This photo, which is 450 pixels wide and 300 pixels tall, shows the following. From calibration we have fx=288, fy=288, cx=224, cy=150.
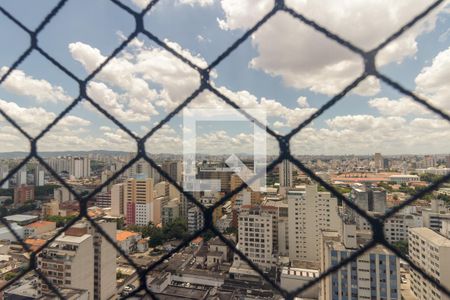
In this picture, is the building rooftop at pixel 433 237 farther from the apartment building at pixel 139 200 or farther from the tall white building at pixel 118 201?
the tall white building at pixel 118 201

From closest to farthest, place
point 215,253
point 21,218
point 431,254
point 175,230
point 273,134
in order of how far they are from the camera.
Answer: point 273,134
point 431,254
point 215,253
point 21,218
point 175,230

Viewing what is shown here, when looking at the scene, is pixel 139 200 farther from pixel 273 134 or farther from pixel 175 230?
pixel 273 134

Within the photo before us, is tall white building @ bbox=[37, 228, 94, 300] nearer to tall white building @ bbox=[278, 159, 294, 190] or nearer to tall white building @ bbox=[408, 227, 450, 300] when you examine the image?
tall white building @ bbox=[278, 159, 294, 190]

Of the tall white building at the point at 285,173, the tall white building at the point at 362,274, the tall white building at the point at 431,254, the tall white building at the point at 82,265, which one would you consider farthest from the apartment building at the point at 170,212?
the tall white building at the point at 431,254

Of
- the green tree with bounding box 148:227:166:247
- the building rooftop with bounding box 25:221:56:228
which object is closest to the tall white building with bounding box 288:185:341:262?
the green tree with bounding box 148:227:166:247

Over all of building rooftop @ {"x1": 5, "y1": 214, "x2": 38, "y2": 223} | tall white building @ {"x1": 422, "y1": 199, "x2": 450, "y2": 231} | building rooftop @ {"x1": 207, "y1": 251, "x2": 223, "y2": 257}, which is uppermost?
tall white building @ {"x1": 422, "y1": 199, "x2": 450, "y2": 231}

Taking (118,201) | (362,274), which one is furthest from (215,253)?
(118,201)

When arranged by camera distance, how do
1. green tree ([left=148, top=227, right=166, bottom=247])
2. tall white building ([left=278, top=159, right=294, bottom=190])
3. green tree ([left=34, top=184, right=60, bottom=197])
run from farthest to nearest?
green tree ([left=148, top=227, right=166, bottom=247]) → green tree ([left=34, top=184, right=60, bottom=197]) → tall white building ([left=278, top=159, right=294, bottom=190])
